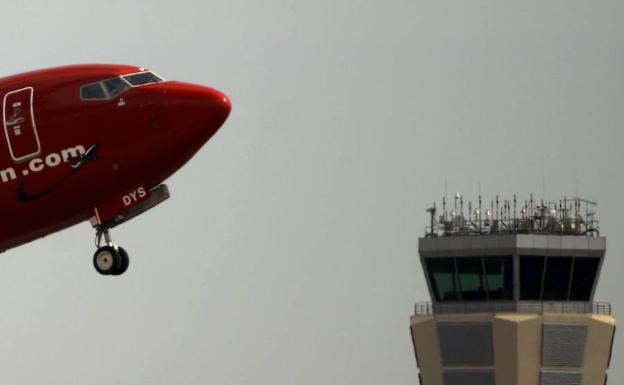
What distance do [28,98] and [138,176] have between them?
205 inches

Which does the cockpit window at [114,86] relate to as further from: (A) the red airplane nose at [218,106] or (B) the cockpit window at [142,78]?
(A) the red airplane nose at [218,106]

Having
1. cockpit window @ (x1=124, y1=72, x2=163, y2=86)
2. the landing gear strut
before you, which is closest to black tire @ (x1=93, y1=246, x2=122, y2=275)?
the landing gear strut

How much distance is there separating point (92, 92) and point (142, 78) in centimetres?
225

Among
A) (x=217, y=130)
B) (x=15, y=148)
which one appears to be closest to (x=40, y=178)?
(x=15, y=148)

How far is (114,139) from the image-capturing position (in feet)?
280

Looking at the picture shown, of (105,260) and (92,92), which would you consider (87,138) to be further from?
(105,260)

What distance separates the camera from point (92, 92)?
86000mm

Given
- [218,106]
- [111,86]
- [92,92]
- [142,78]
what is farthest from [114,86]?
[218,106]

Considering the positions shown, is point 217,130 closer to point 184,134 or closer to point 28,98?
point 184,134

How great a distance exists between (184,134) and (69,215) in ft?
18.2

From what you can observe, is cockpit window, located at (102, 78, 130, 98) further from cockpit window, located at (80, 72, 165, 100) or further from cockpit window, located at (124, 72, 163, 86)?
cockpit window, located at (124, 72, 163, 86)

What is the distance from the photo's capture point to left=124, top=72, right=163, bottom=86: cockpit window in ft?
285

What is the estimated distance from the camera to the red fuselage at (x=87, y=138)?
8531 cm

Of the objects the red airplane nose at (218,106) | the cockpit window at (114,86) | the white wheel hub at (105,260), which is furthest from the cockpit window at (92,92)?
the white wheel hub at (105,260)
